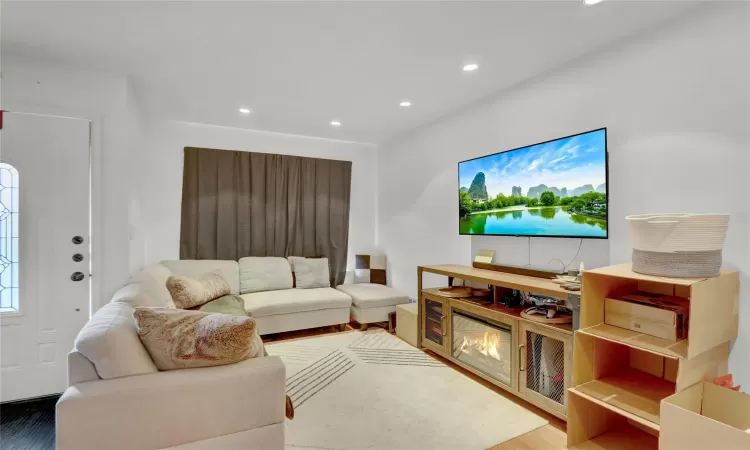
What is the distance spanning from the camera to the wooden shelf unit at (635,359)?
5.33 ft

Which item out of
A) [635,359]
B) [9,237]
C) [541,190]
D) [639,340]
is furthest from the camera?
[541,190]

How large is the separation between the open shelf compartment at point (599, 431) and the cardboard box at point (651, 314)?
18.1 inches

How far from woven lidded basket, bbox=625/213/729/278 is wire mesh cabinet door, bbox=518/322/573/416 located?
695mm

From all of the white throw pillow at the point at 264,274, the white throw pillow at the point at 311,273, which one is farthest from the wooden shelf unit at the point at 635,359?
the white throw pillow at the point at 264,274

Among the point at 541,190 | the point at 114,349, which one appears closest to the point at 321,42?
the point at 541,190

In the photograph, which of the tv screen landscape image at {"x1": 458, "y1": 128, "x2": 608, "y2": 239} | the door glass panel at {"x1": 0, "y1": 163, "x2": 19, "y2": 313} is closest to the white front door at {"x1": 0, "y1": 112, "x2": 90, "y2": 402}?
the door glass panel at {"x1": 0, "y1": 163, "x2": 19, "y2": 313}

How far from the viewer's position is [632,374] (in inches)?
82.7

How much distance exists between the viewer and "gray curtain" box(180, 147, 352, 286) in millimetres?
A: 4203

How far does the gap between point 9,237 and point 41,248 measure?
0.65 feet

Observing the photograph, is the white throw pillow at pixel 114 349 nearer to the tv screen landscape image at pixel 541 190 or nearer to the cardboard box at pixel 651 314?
the cardboard box at pixel 651 314

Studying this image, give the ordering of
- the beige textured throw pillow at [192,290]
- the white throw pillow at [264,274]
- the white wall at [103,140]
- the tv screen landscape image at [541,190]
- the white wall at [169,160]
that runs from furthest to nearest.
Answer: the white throw pillow at [264,274] < the white wall at [169,160] < the beige textured throw pillow at [192,290] < the white wall at [103,140] < the tv screen landscape image at [541,190]

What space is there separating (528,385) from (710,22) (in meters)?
2.29

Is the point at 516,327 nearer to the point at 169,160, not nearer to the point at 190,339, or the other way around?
the point at 190,339

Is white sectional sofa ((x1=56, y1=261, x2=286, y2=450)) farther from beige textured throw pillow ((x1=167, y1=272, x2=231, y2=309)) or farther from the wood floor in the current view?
beige textured throw pillow ((x1=167, y1=272, x2=231, y2=309))
